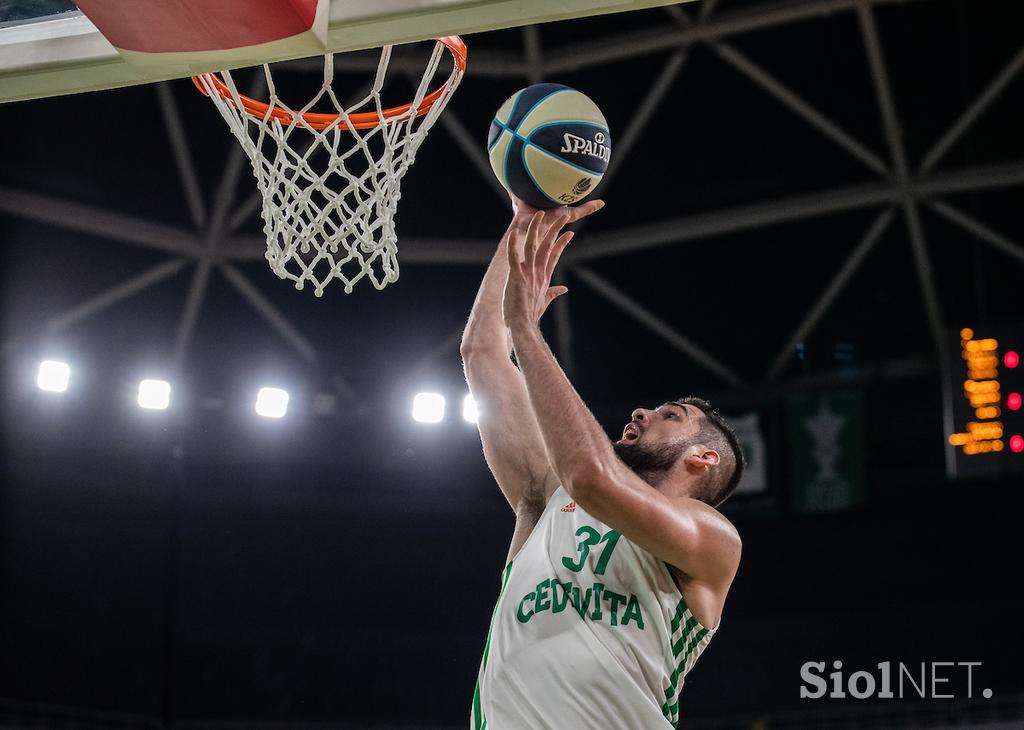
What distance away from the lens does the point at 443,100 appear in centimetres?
520

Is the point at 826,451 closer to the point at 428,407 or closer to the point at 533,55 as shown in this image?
the point at 428,407

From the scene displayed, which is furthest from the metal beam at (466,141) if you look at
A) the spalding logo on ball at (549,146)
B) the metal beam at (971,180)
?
the spalding logo on ball at (549,146)

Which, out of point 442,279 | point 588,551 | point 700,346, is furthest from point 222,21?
point 700,346

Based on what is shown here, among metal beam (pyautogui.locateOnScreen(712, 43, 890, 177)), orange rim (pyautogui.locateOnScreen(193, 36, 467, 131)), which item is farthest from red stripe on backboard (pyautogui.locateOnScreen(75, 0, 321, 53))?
metal beam (pyautogui.locateOnScreen(712, 43, 890, 177))

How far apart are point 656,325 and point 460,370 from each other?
76.9 inches

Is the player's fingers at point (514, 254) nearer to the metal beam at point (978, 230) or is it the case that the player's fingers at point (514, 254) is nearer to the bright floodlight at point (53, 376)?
the metal beam at point (978, 230)

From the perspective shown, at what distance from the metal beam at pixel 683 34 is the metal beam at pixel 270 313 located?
3402 millimetres

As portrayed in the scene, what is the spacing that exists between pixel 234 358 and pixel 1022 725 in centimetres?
764

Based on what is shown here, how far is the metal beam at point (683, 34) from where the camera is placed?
9422 mm

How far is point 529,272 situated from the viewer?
3.14 metres

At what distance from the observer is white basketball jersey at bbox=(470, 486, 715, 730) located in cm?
293

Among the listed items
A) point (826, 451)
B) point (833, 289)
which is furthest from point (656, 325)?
point (826, 451)

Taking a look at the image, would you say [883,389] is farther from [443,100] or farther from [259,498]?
[443,100]

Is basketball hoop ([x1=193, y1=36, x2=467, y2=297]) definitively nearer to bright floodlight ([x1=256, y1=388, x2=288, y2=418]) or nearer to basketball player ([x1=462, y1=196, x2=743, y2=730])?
basketball player ([x1=462, y1=196, x2=743, y2=730])
